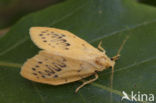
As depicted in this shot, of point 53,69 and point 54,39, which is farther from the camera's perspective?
point 54,39

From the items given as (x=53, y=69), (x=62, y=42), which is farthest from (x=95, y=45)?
(x=53, y=69)

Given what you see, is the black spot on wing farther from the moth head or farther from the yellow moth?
the moth head

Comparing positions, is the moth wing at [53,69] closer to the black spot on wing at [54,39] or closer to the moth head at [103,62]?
the moth head at [103,62]

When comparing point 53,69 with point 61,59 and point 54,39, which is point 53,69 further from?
point 54,39

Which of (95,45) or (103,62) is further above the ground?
(95,45)

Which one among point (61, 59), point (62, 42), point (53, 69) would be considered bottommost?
point (53, 69)

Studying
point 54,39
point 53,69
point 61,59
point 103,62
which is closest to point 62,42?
point 54,39

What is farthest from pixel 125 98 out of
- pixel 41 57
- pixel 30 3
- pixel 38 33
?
pixel 30 3
